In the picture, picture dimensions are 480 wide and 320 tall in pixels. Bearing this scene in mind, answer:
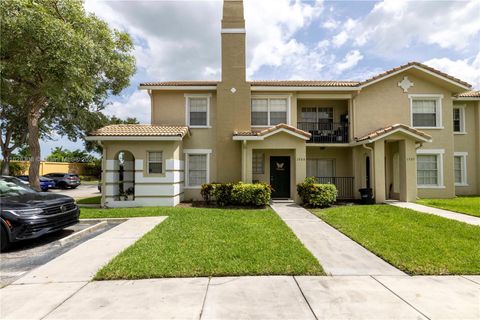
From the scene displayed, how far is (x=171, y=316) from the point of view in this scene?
347cm

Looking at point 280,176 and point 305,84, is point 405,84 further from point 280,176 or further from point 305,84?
point 280,176

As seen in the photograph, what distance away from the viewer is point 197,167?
48.6ft

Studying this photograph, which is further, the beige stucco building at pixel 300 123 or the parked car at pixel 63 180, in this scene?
the parked car at pixel 63 180

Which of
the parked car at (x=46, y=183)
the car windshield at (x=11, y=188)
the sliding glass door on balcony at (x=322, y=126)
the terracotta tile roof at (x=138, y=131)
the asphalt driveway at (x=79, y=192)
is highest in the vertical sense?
the sliding glass door on balcony at (x=322, y=126)

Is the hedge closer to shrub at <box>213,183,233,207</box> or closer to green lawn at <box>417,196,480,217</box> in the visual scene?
shrub at <box>213,183,233,207</box>

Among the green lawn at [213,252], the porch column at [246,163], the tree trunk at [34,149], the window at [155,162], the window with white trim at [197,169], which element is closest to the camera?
the green lawn at [213,252]

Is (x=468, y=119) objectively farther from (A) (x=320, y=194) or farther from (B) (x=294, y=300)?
(B) (x=294, y=300)

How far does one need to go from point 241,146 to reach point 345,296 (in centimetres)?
1070

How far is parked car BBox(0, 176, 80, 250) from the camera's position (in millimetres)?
6176

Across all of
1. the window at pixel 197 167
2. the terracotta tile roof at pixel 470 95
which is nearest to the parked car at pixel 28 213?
the window at pixel 197 167

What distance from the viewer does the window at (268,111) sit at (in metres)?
15.1

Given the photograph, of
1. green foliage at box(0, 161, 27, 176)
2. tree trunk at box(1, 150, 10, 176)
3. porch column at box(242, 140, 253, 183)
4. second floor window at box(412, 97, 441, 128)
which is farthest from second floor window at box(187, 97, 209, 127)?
green foliage at box(0, 161, 27, 176)

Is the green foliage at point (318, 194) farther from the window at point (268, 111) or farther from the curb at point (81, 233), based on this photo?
the curb at point (81, 233)

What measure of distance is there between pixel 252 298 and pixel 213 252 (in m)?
2.04
